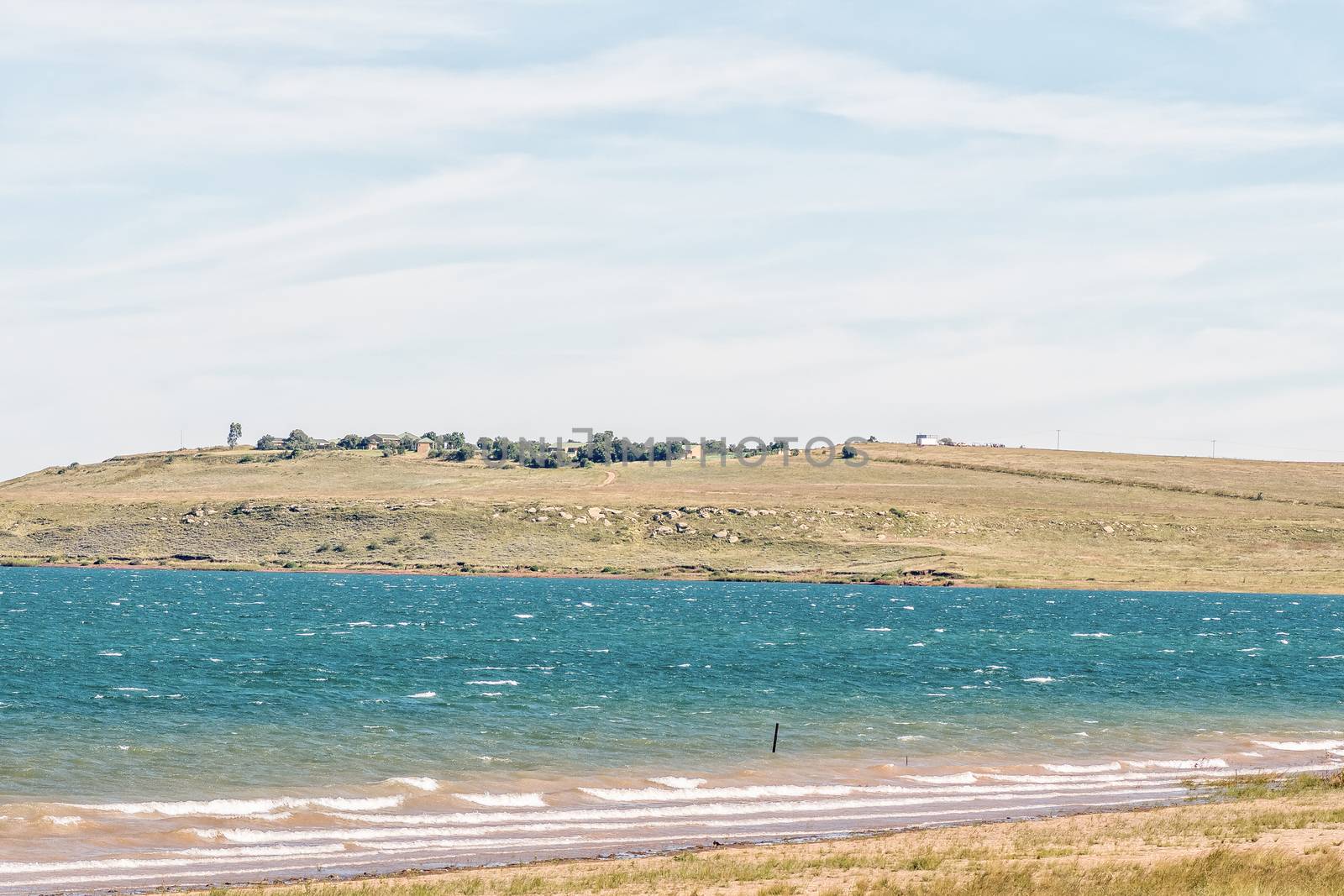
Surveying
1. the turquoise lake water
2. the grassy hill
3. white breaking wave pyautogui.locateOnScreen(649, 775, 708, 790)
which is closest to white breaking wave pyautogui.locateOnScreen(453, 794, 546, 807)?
the turquoise lake water

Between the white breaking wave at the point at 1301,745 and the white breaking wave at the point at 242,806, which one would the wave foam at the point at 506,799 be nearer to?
the white breaking wave at the point at 242,806

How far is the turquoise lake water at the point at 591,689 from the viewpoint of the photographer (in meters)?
39.9

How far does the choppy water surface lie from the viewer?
31.0 m

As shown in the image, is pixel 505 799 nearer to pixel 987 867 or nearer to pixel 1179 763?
pixel 987 867

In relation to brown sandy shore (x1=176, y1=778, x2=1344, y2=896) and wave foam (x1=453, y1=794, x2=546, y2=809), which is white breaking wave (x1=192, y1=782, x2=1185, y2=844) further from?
brown sandy shore (x1=176, y1=778, x2=1344, y2=896)

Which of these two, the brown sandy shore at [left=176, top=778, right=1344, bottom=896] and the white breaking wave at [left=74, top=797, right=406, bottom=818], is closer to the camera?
the brown sandy shore at [left=176, top=778, right=1344, bottom=896]

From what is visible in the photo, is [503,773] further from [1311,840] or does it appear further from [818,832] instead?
[1311,840]

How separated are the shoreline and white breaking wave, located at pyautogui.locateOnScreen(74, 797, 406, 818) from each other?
119 m

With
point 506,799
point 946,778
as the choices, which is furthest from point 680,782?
point 946,778

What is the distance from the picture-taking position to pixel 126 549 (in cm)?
17800

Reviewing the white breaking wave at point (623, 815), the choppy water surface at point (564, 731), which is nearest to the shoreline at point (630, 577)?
the choppy water surface at point (564, 731)

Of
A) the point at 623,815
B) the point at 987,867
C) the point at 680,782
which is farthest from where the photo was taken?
the point at 680,782

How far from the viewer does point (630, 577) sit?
160 metres

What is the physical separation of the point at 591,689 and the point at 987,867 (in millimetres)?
33260
